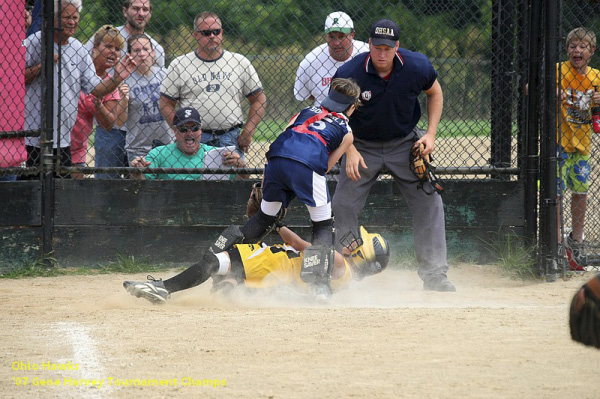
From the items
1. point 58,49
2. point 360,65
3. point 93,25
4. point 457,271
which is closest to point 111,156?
point 58,49

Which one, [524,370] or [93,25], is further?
[93,25]

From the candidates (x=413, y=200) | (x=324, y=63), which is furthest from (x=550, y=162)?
(x=324, y=63)

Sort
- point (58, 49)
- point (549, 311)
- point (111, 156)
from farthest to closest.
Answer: point (111, 156) → point (58, 49) → point (549, 311)

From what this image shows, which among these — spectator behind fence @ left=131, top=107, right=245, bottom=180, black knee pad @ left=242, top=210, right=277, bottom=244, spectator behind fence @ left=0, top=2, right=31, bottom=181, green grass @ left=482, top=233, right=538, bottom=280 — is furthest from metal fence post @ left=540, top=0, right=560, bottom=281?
spectator behind fence @ left=0, top=2, right=31, bottom=181

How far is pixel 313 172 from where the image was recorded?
17.9ft

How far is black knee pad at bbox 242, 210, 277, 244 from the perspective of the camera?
18.6 ft

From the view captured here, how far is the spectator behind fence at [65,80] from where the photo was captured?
6945mm

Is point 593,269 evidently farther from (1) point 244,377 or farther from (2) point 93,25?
(2) point 93,25

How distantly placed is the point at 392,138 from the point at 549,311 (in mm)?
1798

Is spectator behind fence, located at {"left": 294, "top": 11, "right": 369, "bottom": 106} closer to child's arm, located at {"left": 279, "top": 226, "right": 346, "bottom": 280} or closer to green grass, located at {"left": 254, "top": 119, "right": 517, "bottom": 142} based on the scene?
green grass, located at {"left": 254, "top": 119, "right": 517, "bottom": 142}

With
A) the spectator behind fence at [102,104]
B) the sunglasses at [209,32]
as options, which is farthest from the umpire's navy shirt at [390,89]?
the spectator behind fence at [102,104]

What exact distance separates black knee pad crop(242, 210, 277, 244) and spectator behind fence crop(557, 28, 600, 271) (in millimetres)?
2849

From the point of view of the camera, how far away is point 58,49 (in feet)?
22.3

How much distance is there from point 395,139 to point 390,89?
0.43m
